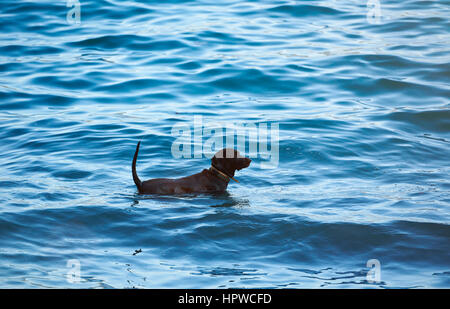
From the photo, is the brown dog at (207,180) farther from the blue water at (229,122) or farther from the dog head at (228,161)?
the blue water at (229,122)

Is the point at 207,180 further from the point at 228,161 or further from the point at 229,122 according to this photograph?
the point at 229,122

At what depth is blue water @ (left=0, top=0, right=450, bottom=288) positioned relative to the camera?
616 centimetres

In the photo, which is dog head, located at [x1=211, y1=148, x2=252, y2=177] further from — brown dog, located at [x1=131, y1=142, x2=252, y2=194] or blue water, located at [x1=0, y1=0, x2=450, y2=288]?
blue water, located at [x1=0, y1=0, x2=450, y2=288]

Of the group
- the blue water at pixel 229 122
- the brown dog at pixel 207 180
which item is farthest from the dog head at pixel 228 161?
the blue water at pixel 229 122

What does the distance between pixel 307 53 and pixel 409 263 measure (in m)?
9.35

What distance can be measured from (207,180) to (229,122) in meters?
3.40

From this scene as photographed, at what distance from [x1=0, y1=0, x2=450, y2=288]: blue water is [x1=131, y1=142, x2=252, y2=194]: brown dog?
127 millimetres

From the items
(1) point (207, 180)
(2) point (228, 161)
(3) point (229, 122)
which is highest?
(2) point (228, 161)

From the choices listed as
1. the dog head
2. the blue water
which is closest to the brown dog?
the dog head

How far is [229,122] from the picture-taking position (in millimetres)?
11141

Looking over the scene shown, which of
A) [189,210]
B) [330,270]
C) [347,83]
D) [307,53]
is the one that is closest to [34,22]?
[307,53]

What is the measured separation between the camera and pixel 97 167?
9.09 meters

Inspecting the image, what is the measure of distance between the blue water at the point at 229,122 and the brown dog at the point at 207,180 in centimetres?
13

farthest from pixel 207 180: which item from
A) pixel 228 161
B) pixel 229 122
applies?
pixel 229 122
